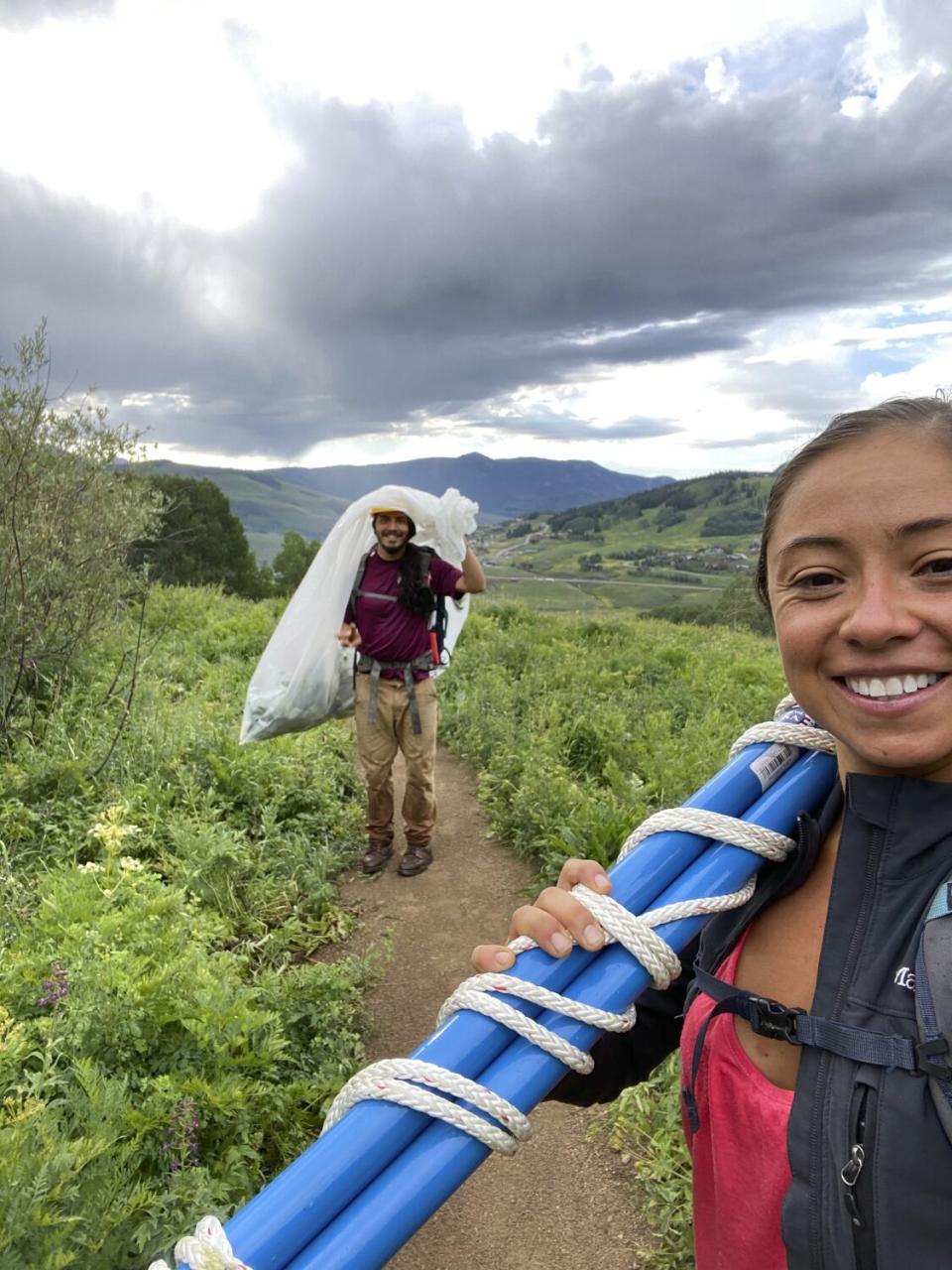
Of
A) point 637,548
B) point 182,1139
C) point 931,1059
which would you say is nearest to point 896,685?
point 931,1059

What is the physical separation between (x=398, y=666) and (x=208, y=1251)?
503 centimetres

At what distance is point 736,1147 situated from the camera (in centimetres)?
121

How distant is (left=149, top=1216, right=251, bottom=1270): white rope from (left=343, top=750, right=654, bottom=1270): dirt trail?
304cm

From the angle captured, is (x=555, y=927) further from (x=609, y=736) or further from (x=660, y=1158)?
(x=609, y=736)

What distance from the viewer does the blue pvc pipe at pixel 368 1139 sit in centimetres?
92

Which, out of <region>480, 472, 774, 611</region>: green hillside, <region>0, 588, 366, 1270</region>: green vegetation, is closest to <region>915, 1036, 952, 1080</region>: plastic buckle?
<region>0, 588, 366, 1270</region>: green vegetation

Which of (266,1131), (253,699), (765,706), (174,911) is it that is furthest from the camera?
(765,706)

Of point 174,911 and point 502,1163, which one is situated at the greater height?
point 174,911

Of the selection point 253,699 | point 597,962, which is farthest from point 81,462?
point 597,962

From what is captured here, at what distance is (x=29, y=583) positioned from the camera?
7488mm

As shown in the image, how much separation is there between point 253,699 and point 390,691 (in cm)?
111

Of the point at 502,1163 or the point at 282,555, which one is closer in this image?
the point at 502,1163

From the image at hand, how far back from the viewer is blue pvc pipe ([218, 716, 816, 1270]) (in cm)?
92

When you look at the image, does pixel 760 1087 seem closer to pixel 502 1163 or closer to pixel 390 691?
pixel 502 1163
